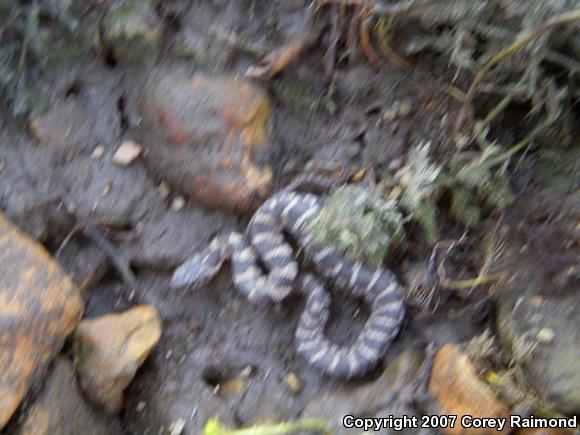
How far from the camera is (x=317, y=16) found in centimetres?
407

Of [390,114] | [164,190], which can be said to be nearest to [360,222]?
[390,114]

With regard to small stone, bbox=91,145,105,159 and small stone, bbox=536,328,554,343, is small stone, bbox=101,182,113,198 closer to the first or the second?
small stone, bbox=91,145,105,159

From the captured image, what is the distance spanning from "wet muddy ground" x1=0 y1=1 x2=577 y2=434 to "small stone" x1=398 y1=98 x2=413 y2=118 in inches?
0.5

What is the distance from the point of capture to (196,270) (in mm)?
4062

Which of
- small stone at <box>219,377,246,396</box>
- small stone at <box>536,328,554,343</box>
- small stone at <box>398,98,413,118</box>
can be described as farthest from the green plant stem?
small stone at <box>219,377,246,396</box>

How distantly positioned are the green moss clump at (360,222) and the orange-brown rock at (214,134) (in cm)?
61

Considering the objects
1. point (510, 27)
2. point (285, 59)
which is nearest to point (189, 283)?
point (285, 59)

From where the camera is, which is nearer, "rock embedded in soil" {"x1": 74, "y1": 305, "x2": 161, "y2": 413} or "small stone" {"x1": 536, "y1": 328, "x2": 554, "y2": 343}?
"small stone" {"x1": 536, "y1": 328, "x2": 554, "y2": 343}

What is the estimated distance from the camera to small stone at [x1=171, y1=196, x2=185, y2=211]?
4223mm

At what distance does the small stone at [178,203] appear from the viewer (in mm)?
4223

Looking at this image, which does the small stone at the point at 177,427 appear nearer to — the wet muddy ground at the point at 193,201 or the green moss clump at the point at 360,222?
the wet muddy ground at the point at 193,201

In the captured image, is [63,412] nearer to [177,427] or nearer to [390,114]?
[177,427]

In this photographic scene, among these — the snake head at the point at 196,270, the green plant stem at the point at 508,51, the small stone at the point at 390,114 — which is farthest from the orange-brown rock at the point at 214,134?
the green plant stem at the point at 508,51

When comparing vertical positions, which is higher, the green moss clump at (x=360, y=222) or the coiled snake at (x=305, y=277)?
the green moss clump at (x=360, y=222)
